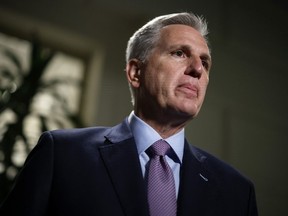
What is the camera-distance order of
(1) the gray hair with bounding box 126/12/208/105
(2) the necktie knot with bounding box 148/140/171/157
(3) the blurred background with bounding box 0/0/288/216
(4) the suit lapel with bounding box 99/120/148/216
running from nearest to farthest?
(4) the suit lapel with bounding box 99/120/148/216
(2) the necktie knot with bounding box 148/140/171/157
(1) the gray hair with bounding box 126/12/208/105
(3) the blurred background with bounding box 0/0/288/216

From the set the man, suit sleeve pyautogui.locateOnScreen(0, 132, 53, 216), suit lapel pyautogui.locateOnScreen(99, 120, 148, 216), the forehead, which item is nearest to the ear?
the man

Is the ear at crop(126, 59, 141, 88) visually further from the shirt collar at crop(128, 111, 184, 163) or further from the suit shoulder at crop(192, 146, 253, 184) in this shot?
the suit shoulder at crop(192, 146, 253, 184)

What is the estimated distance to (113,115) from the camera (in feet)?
8.98

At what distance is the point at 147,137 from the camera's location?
3.47 ft

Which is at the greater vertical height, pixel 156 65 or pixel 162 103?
pixel 156 65

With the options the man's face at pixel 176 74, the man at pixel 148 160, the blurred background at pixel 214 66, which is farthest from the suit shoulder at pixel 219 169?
the blurred background at pixel 214 66

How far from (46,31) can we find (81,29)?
0.25m

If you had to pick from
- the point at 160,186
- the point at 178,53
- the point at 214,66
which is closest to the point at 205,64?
the point at 178,53

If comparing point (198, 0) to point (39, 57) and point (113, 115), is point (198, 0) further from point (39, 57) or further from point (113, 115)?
point (39, 57)

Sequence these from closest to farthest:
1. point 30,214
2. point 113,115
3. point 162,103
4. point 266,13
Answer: point 30,214
point 162,103
point 113,115
point 266,13

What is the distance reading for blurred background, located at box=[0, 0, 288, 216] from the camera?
268 cm

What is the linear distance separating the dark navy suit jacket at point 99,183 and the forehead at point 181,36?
319 mm

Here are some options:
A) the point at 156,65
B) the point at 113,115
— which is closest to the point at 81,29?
the point at 113,115

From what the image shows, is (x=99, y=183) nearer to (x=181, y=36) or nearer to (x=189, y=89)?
(x=189, y=89)
